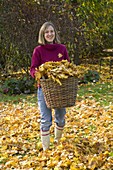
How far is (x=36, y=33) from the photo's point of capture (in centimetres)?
985

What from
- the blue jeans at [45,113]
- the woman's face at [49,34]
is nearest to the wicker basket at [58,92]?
the blue jeans at [45,113]

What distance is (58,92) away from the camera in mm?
3938

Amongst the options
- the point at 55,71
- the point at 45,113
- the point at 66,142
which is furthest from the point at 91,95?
the point at 55,71

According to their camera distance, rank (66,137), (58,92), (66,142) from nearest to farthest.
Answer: (58,92) → (66,142) → (66,137)

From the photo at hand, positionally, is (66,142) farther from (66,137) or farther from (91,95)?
(91,95)

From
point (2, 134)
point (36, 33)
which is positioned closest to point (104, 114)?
point (2, 134)

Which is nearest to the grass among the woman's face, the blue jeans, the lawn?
the lawn

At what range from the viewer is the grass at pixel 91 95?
24.7 ft

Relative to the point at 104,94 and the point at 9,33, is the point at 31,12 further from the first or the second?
the point at 104,94

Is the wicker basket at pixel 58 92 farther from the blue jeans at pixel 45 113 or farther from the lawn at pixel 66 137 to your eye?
the lawn at pixel 66 137

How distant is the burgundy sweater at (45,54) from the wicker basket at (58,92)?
30 cm

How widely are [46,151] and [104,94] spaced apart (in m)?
3.94

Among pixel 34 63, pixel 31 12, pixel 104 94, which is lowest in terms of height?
pixel 104 94

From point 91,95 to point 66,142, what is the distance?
3466 millimetres
